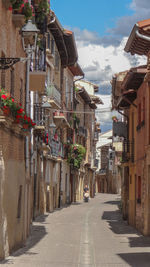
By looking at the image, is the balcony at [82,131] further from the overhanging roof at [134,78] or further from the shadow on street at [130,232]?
the overhanging roof at [134,78]

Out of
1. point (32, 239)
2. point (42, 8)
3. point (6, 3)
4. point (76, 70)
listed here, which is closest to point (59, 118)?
point (76, 70)

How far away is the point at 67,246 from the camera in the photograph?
58.4ft

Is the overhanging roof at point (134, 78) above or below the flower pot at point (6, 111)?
above

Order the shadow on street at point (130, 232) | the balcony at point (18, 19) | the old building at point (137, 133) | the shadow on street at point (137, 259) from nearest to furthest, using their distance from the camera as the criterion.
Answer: the shadow on street at point (137, 259) < the balcony at point (18, 19) < the shadow on street at point (130, 232) < the old building at point (137, 133)

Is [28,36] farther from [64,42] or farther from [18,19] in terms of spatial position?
[64,42]

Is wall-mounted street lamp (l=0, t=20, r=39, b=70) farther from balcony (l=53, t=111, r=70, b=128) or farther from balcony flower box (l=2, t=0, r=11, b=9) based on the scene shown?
balcony (l=53, t=111, r=70, b=128)

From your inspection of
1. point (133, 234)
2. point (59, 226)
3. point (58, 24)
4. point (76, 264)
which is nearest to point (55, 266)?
point (76, 264)

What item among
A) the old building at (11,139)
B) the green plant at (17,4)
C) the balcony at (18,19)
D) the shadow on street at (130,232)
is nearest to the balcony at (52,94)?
the shadow on street at (130,232)

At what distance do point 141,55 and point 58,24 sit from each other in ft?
49.3

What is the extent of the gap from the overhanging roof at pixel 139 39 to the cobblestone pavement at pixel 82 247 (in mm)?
6563

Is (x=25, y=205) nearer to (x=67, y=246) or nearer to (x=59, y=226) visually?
(x=67, y=246)

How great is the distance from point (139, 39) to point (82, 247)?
22.8 ft

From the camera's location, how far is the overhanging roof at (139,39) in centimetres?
1808

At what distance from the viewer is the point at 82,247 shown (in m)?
17.7
